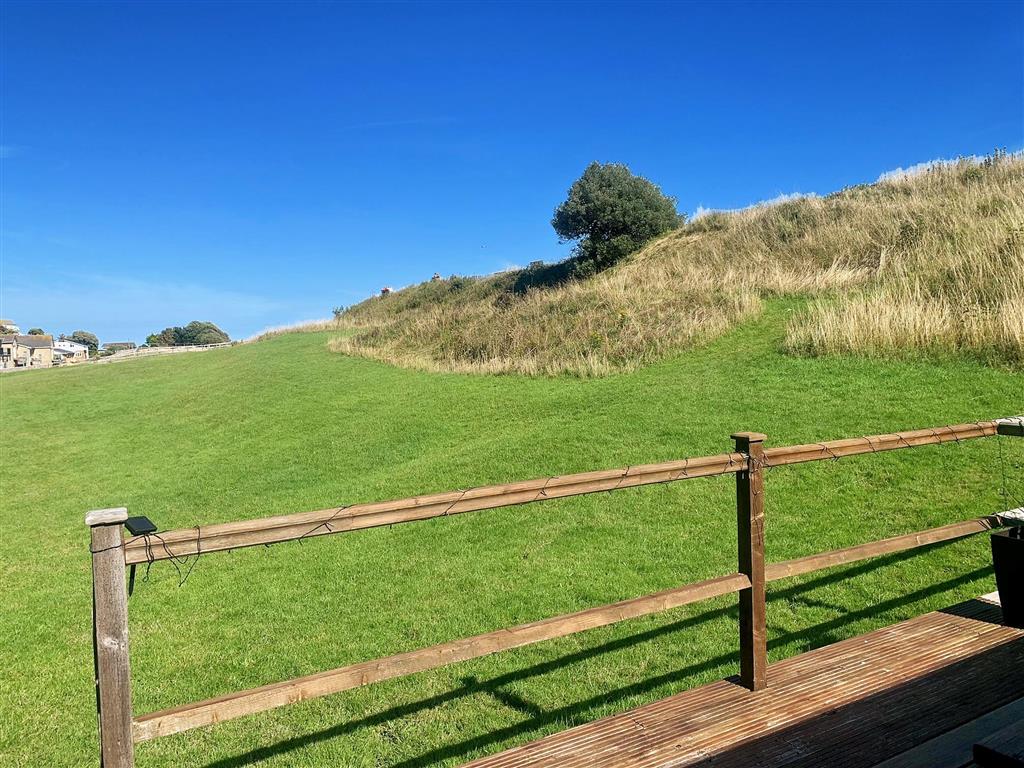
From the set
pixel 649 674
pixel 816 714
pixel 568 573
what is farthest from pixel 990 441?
pixel 816 714

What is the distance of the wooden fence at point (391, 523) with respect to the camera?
6.63ft

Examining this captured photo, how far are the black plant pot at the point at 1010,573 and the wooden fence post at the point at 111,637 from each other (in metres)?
3.95

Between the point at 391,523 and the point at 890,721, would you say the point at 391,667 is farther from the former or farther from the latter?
the point at 890,721

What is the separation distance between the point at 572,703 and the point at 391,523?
86.9 inches

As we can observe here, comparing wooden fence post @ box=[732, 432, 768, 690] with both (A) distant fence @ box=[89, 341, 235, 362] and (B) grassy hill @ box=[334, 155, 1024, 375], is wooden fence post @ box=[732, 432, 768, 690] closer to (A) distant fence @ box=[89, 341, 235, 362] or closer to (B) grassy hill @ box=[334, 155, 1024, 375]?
(B) grassy hill @ box=[334, 155, 1024, 375]

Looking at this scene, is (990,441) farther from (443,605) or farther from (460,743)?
(460,743)

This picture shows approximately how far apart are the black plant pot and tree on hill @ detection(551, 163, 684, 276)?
23212mm

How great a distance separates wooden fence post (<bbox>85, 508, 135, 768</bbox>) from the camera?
2.00 meters

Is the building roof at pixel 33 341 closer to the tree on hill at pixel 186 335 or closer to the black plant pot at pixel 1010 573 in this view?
the tree on hill at pixel 186 335

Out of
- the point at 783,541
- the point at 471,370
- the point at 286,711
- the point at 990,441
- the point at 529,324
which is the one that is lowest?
the point at 286,711

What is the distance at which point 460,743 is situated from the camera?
3512mm

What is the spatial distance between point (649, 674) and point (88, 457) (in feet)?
44.4

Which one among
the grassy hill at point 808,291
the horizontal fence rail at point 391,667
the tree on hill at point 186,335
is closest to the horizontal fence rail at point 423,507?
the horizontal fence rail at point 391,667

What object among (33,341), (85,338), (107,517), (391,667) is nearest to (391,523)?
(391,667)
